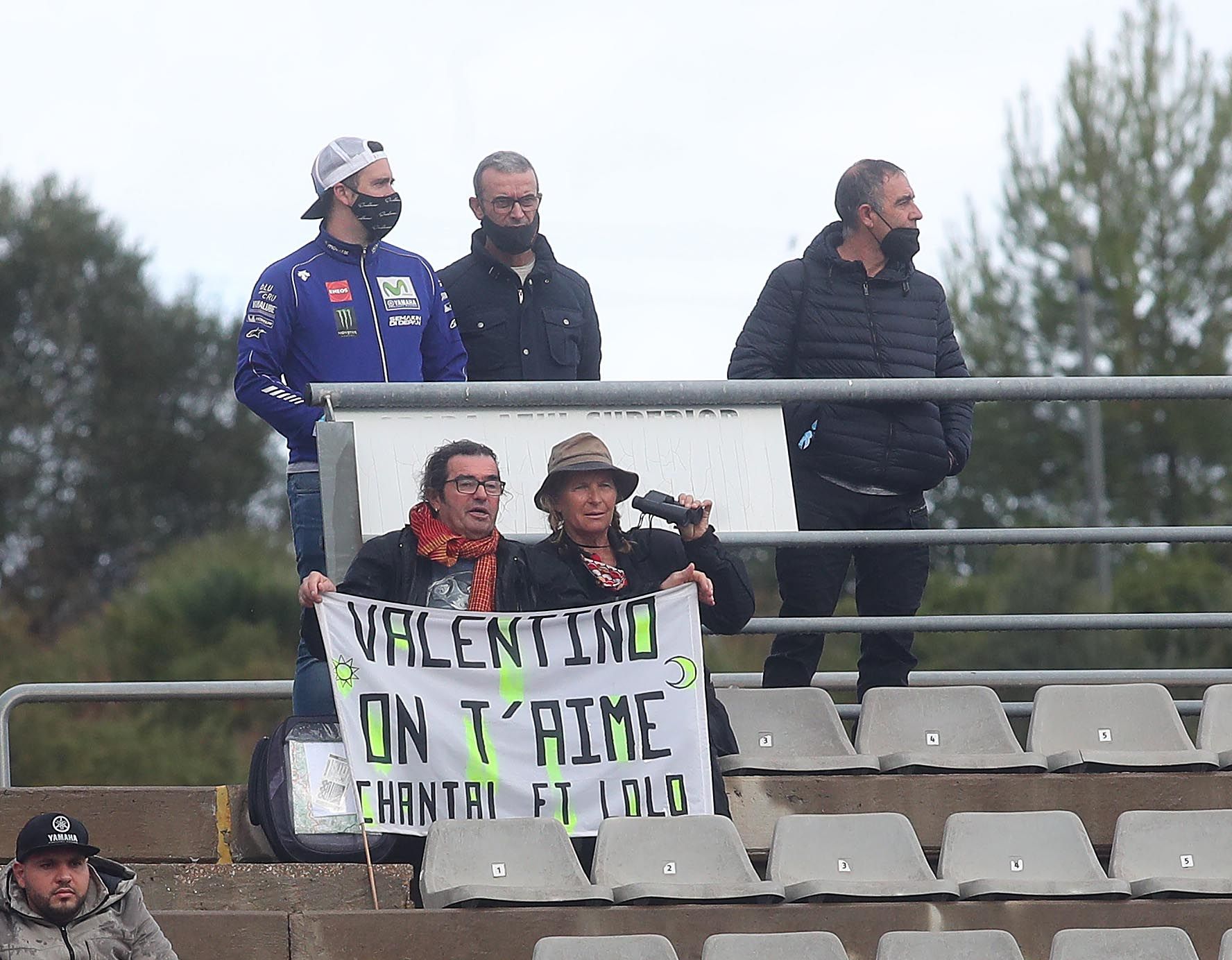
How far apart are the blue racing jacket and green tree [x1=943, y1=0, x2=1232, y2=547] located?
27.2 metres

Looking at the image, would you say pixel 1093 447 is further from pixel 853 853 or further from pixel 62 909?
pixel 62 909

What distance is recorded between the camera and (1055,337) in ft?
113

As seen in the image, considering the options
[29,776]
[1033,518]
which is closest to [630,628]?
[29,776]

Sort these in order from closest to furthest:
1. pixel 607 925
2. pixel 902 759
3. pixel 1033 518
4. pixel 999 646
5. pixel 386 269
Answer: pixel 607 925 < pixel 902 759 < pixel 386 269 < pixel 999 646 < pixel 1033 518

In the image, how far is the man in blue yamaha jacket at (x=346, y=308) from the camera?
21.6 feet

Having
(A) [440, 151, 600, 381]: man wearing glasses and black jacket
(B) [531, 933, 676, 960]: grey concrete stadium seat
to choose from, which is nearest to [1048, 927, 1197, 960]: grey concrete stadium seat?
(B) [531, 933, 676, 960]: grey concrete stadium seat

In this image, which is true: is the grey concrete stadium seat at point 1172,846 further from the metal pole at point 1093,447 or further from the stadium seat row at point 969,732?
the metal pole at point 1093,447

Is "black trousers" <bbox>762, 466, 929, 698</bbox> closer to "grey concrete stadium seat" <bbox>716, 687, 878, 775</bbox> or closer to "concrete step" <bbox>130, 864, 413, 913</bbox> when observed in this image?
"grey concrete stadium seat" <bbox>716, 687, 878, 775</bbox>

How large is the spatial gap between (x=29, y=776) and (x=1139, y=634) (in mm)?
13897

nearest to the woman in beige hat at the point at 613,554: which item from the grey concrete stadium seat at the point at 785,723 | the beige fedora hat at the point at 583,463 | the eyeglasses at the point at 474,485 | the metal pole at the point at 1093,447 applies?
the beige fedora hat at the point at 583,463

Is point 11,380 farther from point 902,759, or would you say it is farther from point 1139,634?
point 902,759

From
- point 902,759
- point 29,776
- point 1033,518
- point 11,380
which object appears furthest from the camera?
point 11,380

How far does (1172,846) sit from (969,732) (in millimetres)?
911

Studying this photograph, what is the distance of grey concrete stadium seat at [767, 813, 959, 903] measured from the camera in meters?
5.53
